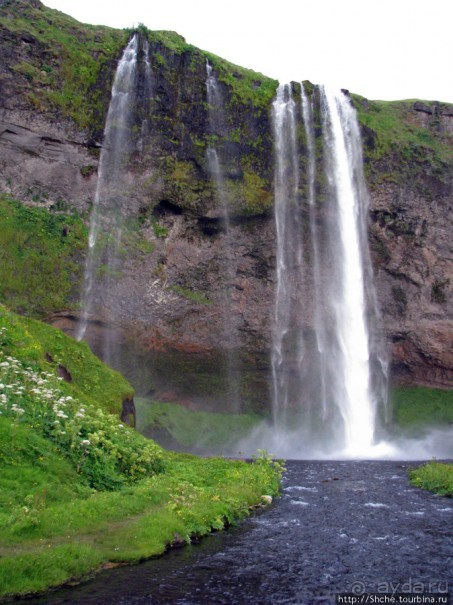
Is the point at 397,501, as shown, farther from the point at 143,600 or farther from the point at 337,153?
the point at 337,153

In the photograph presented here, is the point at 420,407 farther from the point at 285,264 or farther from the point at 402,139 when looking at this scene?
the point at 402,139

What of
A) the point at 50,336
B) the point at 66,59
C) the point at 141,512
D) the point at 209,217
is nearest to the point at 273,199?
the point at 209,217

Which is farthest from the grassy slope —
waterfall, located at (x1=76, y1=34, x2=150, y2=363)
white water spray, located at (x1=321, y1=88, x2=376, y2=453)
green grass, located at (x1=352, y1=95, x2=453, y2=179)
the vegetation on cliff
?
green grass, located at (x1=352, y1=95, x2=453, y2=179)

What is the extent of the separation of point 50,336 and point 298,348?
75.1 ft

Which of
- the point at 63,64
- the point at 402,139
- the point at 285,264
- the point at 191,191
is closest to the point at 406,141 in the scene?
the point at 402,139

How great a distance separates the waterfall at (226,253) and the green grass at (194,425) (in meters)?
1.43

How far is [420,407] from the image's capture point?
141 feet

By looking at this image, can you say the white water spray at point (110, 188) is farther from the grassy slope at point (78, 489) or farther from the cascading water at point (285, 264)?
the grassy slope at point (78, 489)

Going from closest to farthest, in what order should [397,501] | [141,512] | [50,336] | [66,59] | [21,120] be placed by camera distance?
[141,512] → [397,501] → [50,336] → [21,120] → [66,59]

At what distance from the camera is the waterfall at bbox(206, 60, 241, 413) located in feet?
133

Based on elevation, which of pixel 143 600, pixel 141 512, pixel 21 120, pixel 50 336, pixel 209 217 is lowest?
pixel 143 600

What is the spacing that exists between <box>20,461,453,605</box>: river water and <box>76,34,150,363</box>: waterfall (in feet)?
75.0

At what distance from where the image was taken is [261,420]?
41.6 m

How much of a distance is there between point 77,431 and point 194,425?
2606cm
